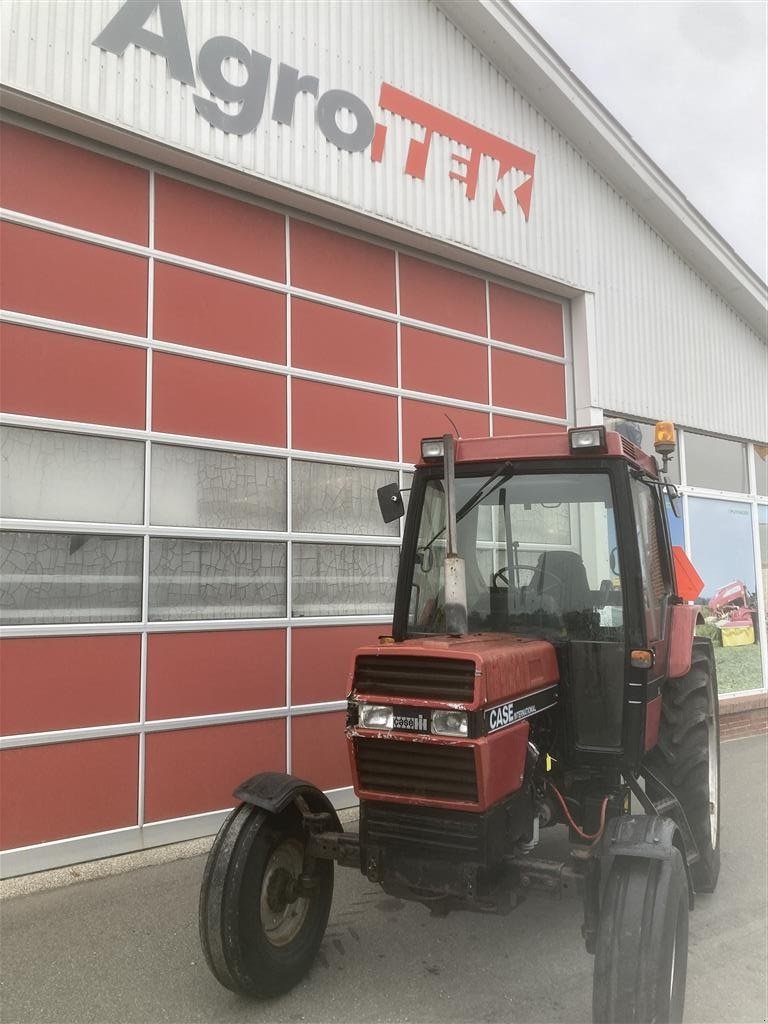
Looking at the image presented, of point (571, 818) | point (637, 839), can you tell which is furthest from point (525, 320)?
point (637, 839)

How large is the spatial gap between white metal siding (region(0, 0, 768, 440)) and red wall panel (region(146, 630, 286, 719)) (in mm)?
3563

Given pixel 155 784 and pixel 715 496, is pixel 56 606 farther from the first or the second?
pixel 715 496

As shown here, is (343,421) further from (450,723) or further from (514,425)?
(450,723)

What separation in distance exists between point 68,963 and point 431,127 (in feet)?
23.4

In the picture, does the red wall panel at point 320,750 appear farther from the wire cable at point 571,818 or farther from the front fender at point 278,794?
the wire cable at point 571,818

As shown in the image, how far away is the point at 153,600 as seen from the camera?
566cm

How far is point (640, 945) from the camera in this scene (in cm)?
276

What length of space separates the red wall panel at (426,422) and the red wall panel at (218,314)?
139 cm

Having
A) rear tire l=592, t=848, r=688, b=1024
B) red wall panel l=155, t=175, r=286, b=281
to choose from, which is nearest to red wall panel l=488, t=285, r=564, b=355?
red wall panel l=155, t=175, r=286, b=281

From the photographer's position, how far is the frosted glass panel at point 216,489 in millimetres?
5820

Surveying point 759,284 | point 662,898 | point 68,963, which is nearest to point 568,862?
point 662,898

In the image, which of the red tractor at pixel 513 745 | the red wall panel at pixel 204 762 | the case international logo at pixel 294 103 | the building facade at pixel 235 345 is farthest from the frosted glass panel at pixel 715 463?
the red wall panel at pixel 204 762

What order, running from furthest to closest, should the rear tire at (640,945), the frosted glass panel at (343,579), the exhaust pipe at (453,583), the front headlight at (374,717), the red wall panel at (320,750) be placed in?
the frosted glass panel at (343,579)
the red wall panel at (320,750)
the exhaust pipe at (453,583)
the front headlight at (374,717)
the rear tire at (640,945)

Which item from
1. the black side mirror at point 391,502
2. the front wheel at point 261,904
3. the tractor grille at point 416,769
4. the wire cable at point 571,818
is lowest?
the front wheel at point 261,904
